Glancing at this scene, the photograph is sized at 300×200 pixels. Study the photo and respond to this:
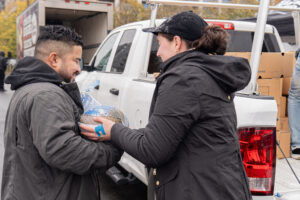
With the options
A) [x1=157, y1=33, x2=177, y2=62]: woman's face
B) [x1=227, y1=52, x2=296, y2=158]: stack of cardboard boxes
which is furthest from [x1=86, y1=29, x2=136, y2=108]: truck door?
[x1=157, y1=33, x2=177, y2=62]: woman's face

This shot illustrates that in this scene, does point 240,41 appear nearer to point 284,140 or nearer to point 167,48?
point 284,140

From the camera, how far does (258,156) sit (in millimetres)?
2459

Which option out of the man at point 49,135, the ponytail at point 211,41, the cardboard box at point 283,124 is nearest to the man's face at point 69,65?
the man at point 49,135

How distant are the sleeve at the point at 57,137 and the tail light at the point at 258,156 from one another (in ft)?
3.87

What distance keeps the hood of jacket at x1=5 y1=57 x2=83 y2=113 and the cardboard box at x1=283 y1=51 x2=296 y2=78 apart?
2.95 meters

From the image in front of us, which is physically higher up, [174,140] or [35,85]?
[35,85]

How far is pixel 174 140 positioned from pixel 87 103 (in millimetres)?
652

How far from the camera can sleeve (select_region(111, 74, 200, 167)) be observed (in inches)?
67.4

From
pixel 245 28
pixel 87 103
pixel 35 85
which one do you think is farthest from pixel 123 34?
pixel 35 85

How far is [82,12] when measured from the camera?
1180cm

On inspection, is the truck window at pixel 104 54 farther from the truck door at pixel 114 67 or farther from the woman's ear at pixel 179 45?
the woman's ear at pixel 179 45

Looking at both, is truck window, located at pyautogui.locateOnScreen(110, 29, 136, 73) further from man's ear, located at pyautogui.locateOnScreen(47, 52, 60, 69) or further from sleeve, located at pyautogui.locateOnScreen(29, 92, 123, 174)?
sleeve, located at pyautogui.locateOnScreen(29, 92, 123, 174)

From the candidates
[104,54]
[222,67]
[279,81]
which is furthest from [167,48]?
[104,54]

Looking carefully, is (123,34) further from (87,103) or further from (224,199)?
(224,199)
